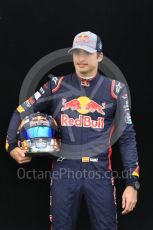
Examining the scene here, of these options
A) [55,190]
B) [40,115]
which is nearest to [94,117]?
[40,115]

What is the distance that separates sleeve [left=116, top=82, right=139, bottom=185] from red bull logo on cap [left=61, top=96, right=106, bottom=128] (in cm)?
11

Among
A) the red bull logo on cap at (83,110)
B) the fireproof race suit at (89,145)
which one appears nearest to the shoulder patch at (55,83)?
the fireproof race suit at (89,145)

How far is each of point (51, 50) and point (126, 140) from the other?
826 millimetres

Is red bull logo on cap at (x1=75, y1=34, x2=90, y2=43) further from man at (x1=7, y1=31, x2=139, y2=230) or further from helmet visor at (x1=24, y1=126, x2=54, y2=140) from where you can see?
helmet visor at (x1=24, y1=126, x2=54, y2=140)

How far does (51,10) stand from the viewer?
314 cm

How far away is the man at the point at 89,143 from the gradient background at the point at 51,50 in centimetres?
38

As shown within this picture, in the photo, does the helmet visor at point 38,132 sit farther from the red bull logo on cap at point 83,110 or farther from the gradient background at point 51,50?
the gradient background at point 51,50

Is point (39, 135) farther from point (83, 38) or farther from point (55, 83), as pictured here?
point (83, 38)

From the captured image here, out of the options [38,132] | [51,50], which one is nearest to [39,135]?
[38,132]

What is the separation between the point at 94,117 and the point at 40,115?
316 mm

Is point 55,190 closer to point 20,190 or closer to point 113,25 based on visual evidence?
point 20,190

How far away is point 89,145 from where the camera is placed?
2814 mm

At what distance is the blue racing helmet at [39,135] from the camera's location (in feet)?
8.83

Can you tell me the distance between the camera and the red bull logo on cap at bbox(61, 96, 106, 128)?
110 inches
